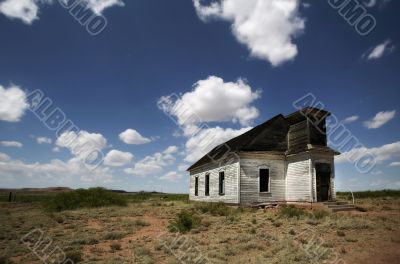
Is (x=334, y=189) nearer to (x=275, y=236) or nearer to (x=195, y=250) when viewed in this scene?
(x=275, y=236)

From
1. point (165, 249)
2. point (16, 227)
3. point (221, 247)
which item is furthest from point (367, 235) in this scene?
point (16, 227)

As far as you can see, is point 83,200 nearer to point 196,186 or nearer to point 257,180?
point 196,186

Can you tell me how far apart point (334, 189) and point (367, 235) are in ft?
29.4

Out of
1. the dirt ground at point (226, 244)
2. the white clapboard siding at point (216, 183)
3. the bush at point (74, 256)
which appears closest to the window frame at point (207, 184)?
the white clapboard siding at point (216, 183)

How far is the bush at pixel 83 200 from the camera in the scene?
23188mm

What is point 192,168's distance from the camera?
3012 cm

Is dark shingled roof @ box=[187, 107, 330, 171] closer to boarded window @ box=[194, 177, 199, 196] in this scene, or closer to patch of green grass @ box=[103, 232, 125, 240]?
boarded window @ box=[194, 177, 199, 196]

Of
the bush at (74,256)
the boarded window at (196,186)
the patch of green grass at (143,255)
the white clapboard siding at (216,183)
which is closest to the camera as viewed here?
the patch of green grass at (143,255)

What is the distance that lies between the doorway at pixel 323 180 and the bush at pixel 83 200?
54.0ft

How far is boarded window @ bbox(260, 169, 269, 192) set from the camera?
62.3ft

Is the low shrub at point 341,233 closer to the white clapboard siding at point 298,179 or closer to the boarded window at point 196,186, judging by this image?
the white clapboard siding at point 298,179

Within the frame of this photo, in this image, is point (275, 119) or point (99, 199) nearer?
point (275, 119)

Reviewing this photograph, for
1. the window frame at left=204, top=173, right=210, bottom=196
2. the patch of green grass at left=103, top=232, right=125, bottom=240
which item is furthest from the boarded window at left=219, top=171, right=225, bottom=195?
the patch of green grass at left=103, top=232, right=125, bottom=240

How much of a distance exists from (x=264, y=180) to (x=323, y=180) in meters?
3.51
